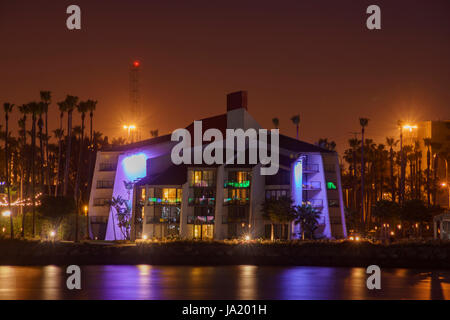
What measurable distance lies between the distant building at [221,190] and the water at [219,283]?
18.2m

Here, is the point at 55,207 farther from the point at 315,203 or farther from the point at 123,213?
the point at 315,203

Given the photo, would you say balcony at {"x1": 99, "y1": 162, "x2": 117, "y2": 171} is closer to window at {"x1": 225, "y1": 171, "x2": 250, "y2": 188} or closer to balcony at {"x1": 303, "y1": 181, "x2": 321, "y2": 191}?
window at {"x1": 225, "y1": 171, "x2": 250, "y2": 188}

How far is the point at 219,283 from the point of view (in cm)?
5922

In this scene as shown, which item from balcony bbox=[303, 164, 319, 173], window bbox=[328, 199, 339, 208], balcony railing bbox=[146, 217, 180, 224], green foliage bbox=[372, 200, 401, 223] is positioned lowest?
balcony railing bbox=[146, 217, 180, 224]

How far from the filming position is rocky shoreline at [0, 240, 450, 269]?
247 feet

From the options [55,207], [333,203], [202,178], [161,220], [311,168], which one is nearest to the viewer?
[55,207]

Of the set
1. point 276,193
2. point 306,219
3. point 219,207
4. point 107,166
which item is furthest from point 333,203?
point 107,166

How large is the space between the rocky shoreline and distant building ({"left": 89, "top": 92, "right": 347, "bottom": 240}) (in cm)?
1073

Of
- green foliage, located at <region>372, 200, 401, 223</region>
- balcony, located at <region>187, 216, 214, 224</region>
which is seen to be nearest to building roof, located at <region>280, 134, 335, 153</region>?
green foliage, located at <region>372, 200, 401, 223</region>

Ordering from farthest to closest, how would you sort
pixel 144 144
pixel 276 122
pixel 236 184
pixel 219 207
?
pixel 276 122 → pixel 144 144 → pixel 236 184 → pixel 219 207

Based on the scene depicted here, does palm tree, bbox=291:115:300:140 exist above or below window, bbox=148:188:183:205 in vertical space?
above

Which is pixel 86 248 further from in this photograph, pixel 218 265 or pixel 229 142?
pixel 229 142

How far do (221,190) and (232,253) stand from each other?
15046 mm

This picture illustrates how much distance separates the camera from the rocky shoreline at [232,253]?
75.2 m
